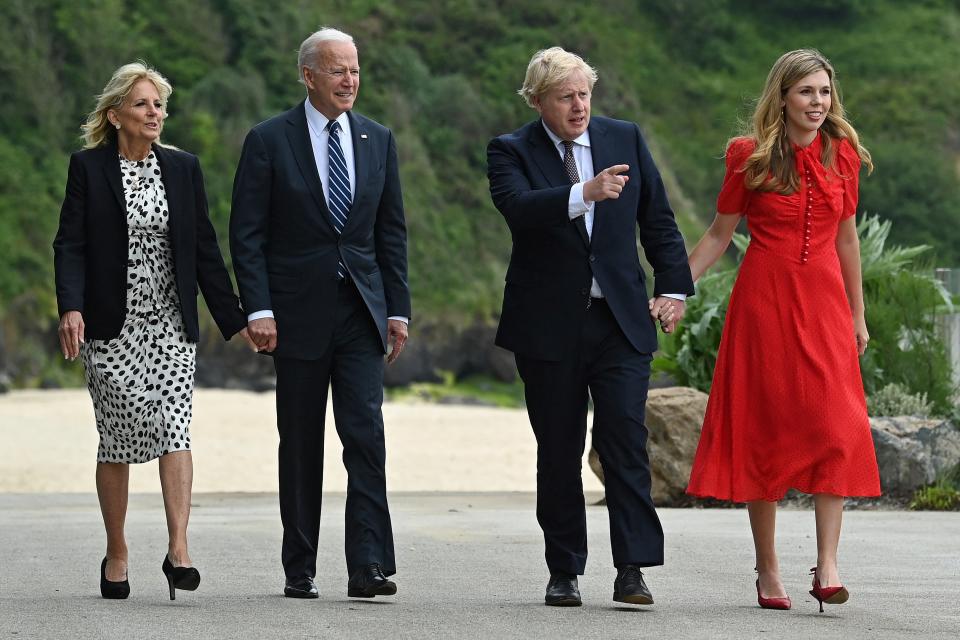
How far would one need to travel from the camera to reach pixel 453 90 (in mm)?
50312

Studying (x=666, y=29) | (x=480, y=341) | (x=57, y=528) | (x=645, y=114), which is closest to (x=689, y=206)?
(x=645, y=114)

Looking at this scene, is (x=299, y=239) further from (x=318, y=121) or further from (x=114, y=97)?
(x=114, y=97)

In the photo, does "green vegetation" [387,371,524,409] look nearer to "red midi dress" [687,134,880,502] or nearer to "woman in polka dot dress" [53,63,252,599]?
"woman in polka dot dress" [53,63,252,599]

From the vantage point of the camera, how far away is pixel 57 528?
30.2ft

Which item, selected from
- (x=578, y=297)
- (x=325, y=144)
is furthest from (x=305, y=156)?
(x=578, y=297)

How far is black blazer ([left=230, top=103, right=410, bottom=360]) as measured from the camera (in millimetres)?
6484

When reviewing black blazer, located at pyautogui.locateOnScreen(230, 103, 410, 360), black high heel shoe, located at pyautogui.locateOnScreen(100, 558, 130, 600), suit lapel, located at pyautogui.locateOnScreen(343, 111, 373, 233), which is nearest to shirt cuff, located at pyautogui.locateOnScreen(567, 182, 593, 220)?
black blazer, located at pyautogui.locateOnScreen(230, 103, 410, 360)

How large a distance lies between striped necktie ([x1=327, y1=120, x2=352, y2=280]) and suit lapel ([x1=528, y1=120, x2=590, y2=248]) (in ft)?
2.22

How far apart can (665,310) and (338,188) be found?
4.01ft

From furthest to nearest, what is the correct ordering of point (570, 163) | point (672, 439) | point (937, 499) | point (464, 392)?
1. point (464, 392)
2. point (672, 439)
3. point (937, 499)
4. point (570, 163)

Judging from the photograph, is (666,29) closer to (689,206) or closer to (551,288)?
(689,206)

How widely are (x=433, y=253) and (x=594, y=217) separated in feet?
127

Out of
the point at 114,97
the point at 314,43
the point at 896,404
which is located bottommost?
the point at 896,404

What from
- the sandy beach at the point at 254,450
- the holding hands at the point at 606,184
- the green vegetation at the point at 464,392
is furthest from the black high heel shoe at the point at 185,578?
Result: the green vegetation at the point at 464,392
